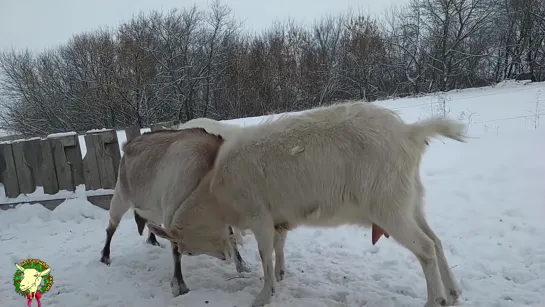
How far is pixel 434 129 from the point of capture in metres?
3.46

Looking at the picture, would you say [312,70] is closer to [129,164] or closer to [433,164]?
[433,164]

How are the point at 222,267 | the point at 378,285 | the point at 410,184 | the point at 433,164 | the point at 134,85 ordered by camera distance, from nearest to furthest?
the point at 410,184 < the point at 378,285 < the point at 222,267 < the point at 433,164 < the point at 134,85

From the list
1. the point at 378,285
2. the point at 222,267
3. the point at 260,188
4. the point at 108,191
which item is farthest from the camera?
the point at 108,191

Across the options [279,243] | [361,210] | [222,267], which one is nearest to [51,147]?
[222,267]

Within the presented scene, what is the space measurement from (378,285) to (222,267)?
5.68ft

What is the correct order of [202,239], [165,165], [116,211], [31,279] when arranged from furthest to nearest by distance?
[116,211] → [165,165] → [202,239] → [31,279]

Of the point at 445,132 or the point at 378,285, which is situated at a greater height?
the point at 445,132

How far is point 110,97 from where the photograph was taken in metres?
27.5

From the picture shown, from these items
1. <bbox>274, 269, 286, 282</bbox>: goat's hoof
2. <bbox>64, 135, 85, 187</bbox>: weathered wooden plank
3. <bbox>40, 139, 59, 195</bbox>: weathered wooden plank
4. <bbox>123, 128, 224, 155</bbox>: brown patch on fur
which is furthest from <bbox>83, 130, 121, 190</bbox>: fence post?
<bbox>274, 269, 286, 282</bbox>: goat's hoof

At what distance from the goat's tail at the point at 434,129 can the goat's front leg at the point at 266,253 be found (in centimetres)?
149

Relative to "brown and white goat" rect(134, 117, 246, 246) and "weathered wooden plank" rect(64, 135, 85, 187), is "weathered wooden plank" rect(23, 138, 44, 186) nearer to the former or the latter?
"weathered wooden plank" rect(64, 135, 85, 187)

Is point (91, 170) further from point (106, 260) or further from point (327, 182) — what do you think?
point (327, 182)

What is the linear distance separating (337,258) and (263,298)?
1200 mm

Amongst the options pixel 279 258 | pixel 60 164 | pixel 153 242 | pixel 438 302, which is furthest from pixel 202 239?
pixel 60 164
